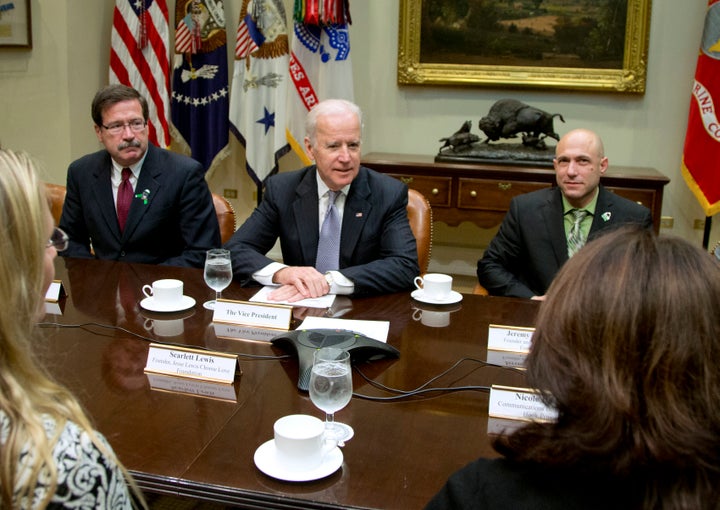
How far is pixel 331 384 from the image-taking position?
1.38 meters

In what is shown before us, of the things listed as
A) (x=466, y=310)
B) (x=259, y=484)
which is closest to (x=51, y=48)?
(x=466, y=310)

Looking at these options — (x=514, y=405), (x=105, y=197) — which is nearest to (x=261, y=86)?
(x=105, y=197)

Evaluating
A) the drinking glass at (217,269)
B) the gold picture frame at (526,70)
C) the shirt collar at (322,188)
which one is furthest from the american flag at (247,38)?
the drinking glass at (217,269)

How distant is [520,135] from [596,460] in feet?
14.3

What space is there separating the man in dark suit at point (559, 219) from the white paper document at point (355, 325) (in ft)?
3.21

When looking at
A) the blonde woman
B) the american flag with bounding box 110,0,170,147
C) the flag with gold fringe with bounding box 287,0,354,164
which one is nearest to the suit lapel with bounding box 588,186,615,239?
the flag with gold fringe with bounding box 287,0,354,164

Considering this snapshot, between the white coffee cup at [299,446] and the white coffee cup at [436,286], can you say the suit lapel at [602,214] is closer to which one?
the white coffee cup at [436,286]

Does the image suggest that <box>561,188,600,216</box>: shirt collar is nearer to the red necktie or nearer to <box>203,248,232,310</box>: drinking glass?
<box>203,248,232,310</box>: drinking glass

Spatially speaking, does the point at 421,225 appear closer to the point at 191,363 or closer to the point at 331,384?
the point at 191,363

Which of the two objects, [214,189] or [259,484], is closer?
[259,484]

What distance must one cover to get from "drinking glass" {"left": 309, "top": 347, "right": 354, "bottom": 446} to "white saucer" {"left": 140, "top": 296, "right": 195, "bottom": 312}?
849 mm

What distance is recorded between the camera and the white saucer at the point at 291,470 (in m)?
1.27

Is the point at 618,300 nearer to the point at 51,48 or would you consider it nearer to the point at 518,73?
the point at 518,73

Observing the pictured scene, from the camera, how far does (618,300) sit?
0.84 m
